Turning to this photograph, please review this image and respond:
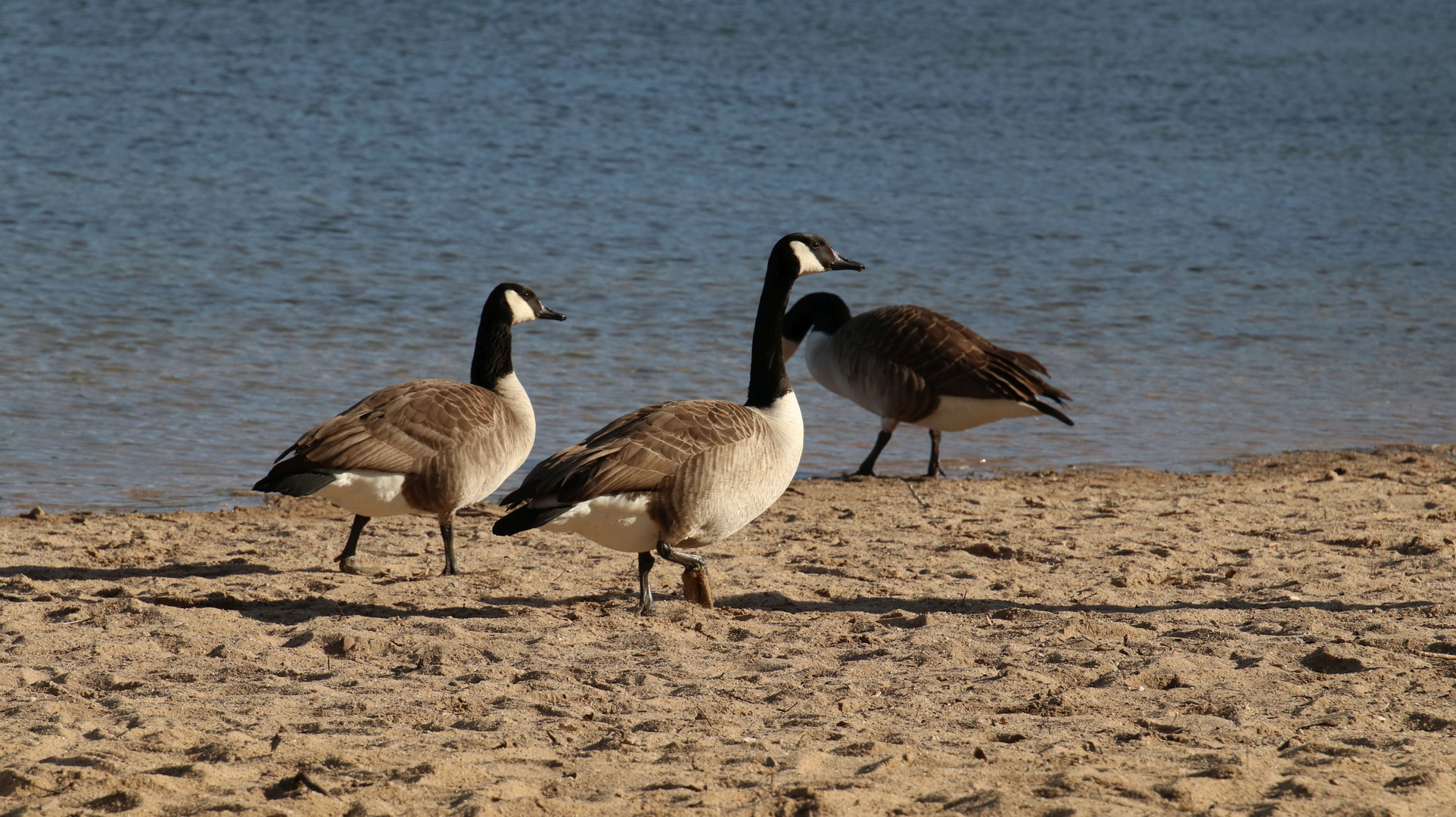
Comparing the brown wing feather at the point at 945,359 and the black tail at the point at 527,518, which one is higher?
the brown wing feather at the point at 945,359

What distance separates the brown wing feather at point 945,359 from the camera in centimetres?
852

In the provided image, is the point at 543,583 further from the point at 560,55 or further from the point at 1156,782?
the point at 560,55

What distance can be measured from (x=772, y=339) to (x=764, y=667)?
1.81 metres

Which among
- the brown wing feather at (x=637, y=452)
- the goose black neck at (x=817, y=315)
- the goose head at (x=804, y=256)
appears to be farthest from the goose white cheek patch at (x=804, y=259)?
the goose black neck at (x=817, y=315)

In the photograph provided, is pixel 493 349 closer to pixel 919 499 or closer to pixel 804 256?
pixel 804 256

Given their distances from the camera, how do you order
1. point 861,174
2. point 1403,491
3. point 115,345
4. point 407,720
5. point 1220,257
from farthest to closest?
point 861,174 → point 1220,257 → point 115,345 → point 1403,491 → point 407,720

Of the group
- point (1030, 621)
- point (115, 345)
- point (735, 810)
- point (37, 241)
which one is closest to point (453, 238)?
point (37, 241)

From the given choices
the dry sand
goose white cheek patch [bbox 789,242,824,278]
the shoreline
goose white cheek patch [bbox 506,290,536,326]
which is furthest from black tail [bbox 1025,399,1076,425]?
goose white cheek patch [bbox 506,290,536,326]

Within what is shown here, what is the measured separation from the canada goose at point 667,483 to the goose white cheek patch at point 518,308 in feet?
4.64

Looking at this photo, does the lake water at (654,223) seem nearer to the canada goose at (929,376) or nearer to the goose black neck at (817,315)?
the canada goose at (929,376)

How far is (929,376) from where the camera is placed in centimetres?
861

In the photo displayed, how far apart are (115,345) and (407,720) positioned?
7462 mm

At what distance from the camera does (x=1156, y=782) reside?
3.73m

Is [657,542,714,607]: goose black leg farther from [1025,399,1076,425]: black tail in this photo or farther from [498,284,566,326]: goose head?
[1025,399,1076,425]: black tail
